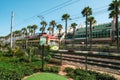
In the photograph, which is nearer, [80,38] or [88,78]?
[88,78]

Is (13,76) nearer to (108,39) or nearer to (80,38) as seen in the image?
(108,39)

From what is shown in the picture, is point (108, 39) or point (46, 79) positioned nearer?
point (46, 79)

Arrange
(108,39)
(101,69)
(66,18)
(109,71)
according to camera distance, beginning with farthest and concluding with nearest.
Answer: (66,18), (108,39), (101,69), (109,71)

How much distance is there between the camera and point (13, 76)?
11102 millimetres

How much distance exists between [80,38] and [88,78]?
251 ft

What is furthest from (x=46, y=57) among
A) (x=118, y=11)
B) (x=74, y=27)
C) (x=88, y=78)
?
(x=74, y=27)

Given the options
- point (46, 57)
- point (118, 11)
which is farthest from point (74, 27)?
point (46, 57)

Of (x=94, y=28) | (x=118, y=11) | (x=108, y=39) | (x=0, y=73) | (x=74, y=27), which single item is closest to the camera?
(x=0, y=73)

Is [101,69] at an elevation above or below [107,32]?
below

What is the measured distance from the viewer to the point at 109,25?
73.8m

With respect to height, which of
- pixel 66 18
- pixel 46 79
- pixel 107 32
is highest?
pixel 66 18

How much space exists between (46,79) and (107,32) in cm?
6340

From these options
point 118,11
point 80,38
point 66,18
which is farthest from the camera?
point 80,38

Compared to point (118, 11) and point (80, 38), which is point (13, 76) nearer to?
point (118, 11)
